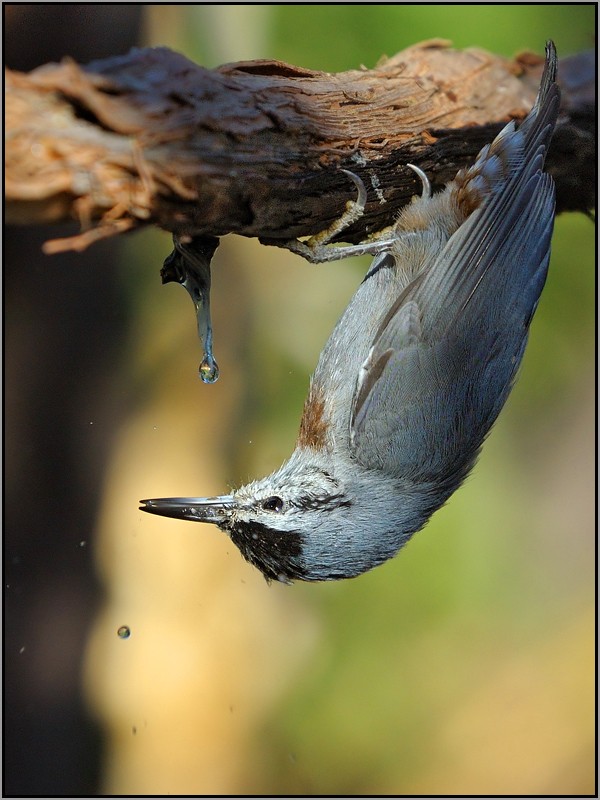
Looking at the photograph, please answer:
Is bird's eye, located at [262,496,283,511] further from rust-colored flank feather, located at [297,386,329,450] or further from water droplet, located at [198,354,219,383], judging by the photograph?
water droplet, located at [198,354,219,383]

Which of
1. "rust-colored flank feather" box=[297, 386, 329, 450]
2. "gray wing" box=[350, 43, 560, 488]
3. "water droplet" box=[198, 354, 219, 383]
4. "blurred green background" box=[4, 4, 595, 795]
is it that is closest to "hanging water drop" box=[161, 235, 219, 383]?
"water droplet" box=[198, 354, 219, 383]

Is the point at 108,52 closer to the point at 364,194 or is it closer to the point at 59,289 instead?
the point at 59,289

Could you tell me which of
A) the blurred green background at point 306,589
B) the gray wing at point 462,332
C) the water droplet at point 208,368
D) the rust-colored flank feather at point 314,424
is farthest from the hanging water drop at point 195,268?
the blurred green background at point 306,589

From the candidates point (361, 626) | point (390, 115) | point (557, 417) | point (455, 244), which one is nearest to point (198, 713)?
point (361, 626)

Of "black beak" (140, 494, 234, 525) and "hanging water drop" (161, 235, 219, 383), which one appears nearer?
"hanging water drop" (161, 235, 219, 383)

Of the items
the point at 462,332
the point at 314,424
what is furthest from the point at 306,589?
the point at 462,332

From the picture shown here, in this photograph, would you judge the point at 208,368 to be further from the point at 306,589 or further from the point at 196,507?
the point at 306,589
